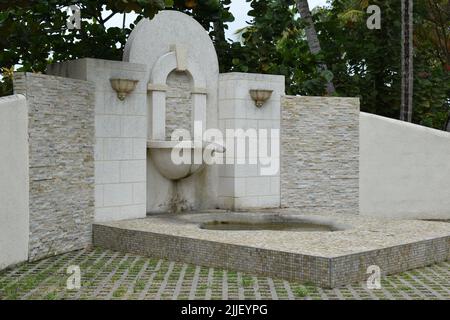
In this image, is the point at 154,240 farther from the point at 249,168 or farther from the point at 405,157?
the point at 405,157

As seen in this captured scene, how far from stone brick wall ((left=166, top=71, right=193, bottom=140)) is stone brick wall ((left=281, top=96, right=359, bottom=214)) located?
5.89ft

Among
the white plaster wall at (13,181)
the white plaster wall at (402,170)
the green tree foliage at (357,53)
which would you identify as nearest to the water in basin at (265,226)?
the white plaster wall at (13,181)

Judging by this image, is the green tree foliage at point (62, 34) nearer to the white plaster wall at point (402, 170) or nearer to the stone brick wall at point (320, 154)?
the stone brick wall at point (320, 154)

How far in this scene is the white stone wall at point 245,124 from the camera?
40.0 ft

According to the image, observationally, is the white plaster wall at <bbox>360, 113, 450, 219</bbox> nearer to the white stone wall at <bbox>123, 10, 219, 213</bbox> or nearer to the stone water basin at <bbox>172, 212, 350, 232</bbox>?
the stone water basin at <bbox>172, 212, 350, 232</bbox>

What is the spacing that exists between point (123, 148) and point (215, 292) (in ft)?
13.3

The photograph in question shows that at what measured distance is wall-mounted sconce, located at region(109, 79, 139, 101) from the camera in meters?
10.5

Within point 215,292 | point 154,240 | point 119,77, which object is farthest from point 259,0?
point 215,292

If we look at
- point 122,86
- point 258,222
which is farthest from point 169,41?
→ point 258,222

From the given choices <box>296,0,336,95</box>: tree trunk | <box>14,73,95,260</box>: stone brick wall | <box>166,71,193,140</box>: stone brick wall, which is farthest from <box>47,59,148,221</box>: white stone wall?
<box>296,0,336,95</box>: tree trunk

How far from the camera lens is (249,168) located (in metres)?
12.4

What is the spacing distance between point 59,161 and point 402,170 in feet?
22.5

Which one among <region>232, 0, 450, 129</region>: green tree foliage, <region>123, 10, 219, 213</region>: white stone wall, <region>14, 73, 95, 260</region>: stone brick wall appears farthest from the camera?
<region>232, 0, 450, 129</region>: green tree foliage
